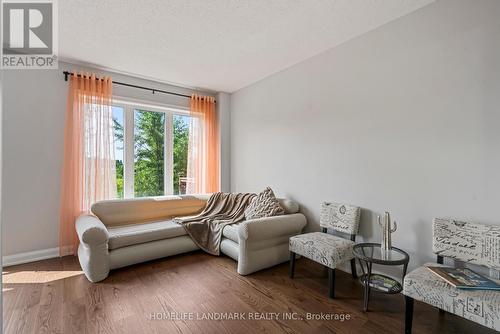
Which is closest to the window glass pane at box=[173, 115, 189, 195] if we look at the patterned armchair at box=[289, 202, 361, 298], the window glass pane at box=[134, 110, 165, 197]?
the window glass pane at box=[134, 110, 165, 197]

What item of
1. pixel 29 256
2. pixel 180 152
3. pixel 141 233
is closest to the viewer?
pixel 141 233

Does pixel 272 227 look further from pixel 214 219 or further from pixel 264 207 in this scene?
pixel 214 219

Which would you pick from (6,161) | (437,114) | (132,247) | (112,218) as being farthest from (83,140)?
(437,114)

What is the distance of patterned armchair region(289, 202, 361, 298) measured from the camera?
2207mm

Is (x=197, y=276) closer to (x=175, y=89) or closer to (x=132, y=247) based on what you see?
(x=132, y=247)

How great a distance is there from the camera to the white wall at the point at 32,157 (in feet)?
9.37

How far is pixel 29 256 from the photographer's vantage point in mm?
2943

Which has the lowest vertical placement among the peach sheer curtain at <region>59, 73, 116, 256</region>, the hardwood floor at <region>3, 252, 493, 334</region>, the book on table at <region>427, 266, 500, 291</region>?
the hardwood floor at <region>3, 252, 493, 334</region>

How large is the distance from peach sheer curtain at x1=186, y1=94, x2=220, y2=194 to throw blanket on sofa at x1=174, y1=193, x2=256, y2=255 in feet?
1.92

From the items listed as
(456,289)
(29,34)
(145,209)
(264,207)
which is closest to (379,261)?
(456,289)

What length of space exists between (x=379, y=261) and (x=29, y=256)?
12.2 feet

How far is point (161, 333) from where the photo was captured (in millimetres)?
1755

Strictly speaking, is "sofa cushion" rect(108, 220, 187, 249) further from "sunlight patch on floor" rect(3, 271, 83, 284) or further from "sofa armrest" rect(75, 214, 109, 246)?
"sunlight patch on floor" rect(3, 271, 83, 284)

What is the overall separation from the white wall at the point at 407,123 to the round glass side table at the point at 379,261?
26cm
